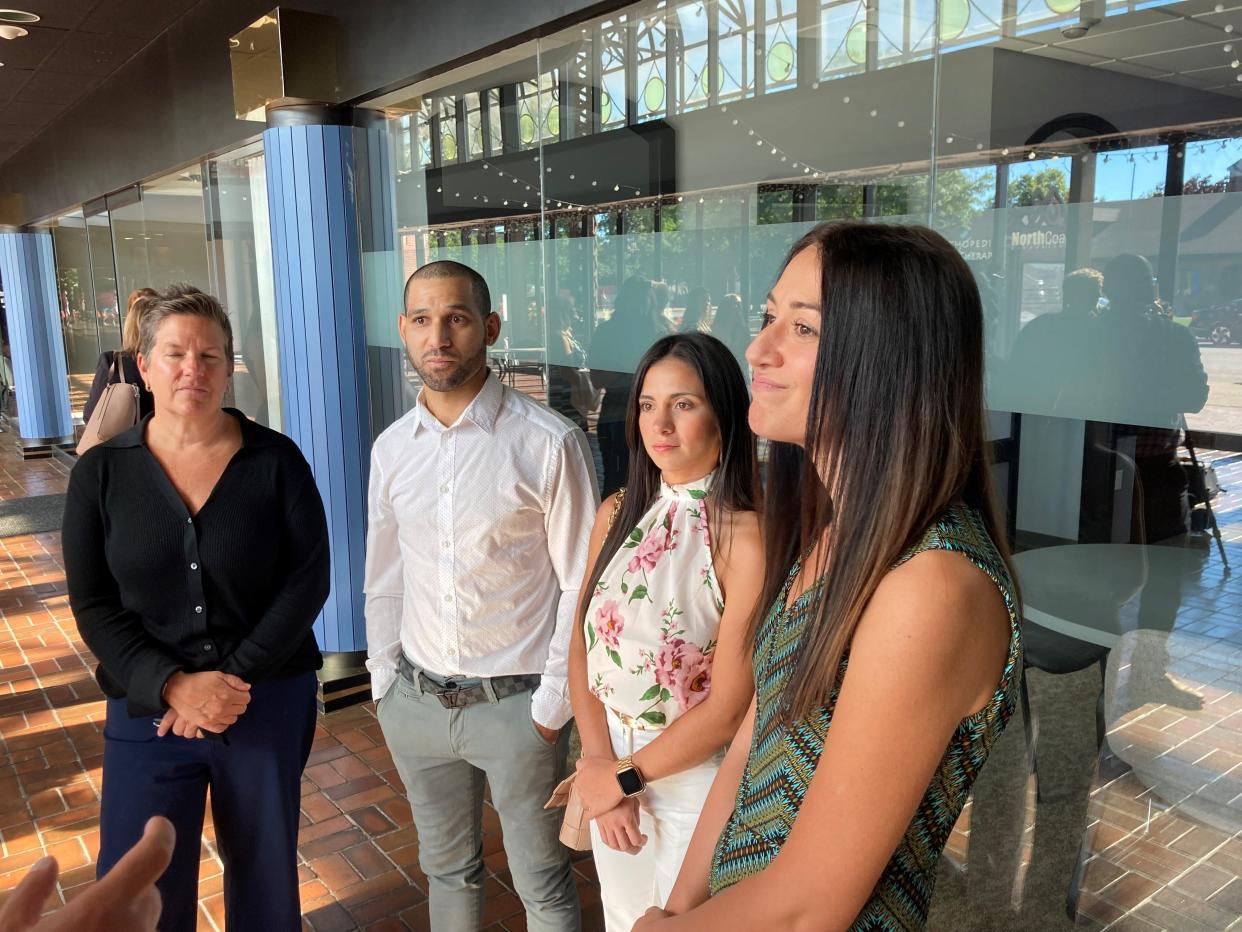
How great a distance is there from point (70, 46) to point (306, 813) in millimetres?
5899

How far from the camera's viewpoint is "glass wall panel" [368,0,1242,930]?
182cm

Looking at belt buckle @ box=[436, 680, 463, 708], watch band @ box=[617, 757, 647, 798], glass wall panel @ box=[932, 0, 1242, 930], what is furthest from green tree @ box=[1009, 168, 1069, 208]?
belt buckle @ box=[436, 680, 463, 708]

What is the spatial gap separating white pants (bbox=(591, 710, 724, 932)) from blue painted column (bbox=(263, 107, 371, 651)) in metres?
2.83

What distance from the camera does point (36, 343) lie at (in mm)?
12094

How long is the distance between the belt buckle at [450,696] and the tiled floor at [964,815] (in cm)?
105

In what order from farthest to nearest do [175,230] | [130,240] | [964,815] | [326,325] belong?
1. [130,240]
2. [175,230]
3. [326,325]
4. [964,815]

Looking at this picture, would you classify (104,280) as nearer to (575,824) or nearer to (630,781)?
(575,824)

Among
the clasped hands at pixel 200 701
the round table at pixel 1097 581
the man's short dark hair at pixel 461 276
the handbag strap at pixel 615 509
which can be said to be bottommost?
the clasped hands at pixel 200 701

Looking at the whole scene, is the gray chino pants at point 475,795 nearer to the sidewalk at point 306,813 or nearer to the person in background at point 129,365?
the sidewalk at point 306,813

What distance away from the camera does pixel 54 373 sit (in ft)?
40.7

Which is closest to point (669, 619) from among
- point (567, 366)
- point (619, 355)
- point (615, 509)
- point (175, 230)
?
point (615, 509)

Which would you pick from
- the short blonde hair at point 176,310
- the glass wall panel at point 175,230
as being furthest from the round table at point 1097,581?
the glass wall panel at point 175,230

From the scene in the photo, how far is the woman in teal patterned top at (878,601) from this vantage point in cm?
95

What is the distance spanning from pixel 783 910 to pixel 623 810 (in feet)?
2.99
